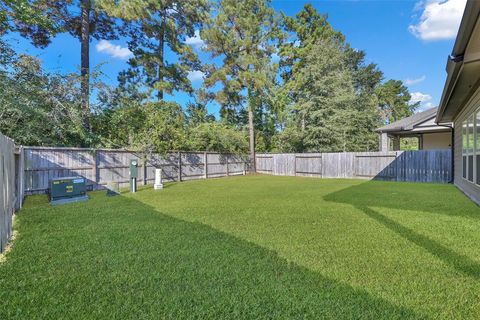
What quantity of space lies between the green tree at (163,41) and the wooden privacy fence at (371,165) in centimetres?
815

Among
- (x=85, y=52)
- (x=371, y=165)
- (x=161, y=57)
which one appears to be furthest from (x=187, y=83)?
(x=371, y=165)

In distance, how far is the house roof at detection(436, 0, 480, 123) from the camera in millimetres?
3023

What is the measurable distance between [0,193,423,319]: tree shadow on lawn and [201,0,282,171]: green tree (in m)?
16.4

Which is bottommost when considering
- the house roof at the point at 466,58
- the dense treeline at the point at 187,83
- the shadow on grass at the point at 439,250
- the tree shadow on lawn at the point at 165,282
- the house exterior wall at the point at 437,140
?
the tree shadow on lawn at the point at 165,282

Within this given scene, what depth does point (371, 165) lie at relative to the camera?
14.7 meters

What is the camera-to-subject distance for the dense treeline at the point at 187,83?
10.8 m

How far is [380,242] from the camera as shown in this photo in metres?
3.84

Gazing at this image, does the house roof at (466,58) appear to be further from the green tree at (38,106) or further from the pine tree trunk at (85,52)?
the pine tree trunk at (85,52)

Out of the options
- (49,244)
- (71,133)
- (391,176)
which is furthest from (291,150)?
(49,244)

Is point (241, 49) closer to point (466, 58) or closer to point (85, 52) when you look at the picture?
point (85, 52)

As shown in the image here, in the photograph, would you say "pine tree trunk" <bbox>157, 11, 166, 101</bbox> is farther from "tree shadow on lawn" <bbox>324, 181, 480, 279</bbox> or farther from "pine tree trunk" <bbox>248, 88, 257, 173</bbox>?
"tree shadow on lawn" <bbox>324, 181, 480, 279</bbox>

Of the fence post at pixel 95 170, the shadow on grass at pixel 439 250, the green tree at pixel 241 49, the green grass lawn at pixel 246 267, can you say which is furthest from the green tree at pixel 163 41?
the shadow on grass at pixel 439 250

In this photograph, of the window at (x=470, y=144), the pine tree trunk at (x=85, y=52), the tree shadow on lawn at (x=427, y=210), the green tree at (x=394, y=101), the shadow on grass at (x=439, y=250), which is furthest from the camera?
the green tree at (x=394, y=101)

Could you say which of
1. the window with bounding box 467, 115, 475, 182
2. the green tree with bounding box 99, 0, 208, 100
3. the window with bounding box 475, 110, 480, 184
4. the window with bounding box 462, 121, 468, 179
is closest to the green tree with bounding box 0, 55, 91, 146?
the green tree with bounding box 99, 0, 208, 100
